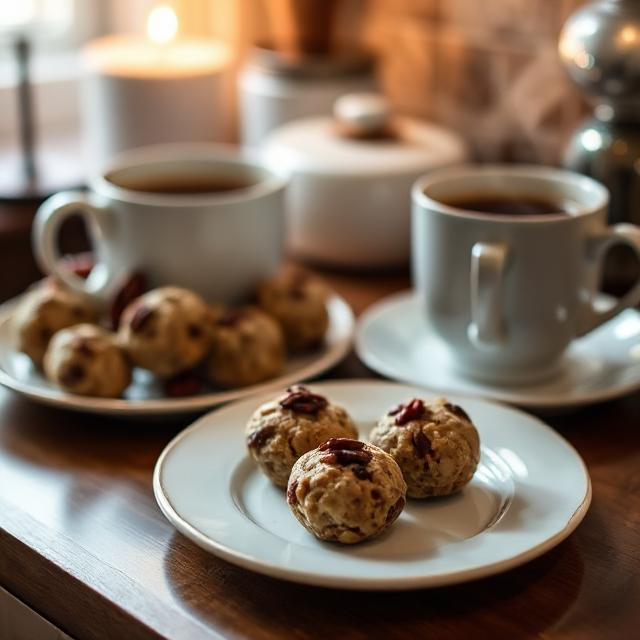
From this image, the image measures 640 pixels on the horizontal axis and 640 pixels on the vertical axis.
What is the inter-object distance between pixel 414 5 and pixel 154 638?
849mm

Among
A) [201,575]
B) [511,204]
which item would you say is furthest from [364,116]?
[201,575]

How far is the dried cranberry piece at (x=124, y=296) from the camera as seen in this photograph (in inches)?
32.1

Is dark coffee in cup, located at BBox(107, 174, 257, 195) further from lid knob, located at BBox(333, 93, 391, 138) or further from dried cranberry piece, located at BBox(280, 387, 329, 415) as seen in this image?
dried cranberry piece, located at BBox(280, 387, 329, 415)

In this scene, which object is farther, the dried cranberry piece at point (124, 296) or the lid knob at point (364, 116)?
the lid knob at point (364, 116)

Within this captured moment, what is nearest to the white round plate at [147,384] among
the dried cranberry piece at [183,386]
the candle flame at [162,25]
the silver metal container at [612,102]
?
the dried cranberry piece at [183,386]

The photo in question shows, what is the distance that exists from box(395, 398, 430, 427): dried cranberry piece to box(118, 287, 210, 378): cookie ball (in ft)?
0.59

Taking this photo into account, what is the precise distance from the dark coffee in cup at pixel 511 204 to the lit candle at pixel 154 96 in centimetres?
45

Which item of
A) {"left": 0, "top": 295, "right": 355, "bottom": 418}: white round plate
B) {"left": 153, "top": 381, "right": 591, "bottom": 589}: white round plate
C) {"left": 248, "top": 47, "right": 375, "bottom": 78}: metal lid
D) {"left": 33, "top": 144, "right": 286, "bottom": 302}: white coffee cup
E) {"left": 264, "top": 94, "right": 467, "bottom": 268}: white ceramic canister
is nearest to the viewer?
{"left": 153, "top": 381, "right": 591, "bottom": 589}: white round plate

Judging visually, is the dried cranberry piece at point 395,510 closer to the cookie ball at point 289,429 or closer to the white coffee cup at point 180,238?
the cookie ball at point 289,429

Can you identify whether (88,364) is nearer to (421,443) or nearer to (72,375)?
(72,375)

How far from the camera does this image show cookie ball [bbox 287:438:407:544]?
557mm

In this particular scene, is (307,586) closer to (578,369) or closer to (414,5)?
(578,369)

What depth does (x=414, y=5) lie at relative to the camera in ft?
3.94

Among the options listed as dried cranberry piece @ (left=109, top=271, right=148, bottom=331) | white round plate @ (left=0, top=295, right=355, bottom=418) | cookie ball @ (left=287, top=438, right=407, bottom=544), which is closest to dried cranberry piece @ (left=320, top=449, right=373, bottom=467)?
cookie ball @ (left=287, top=438, right=407, bottom=544)
